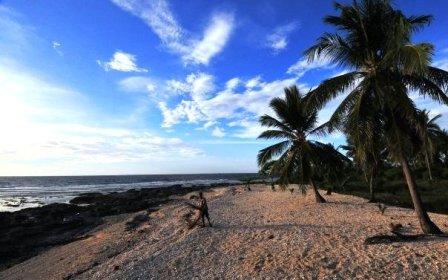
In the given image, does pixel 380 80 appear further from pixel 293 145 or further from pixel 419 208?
pixel 293 145

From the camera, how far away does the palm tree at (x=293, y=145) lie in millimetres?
20906

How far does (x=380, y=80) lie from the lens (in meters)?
12.1

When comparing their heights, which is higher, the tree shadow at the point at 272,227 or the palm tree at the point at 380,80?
the palm tree at the point at 380,80

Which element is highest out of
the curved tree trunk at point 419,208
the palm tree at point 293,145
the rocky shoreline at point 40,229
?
the palm tree at point 293,145

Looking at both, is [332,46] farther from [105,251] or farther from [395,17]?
[105,251]

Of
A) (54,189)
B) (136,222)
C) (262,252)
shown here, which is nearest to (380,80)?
(262,252)

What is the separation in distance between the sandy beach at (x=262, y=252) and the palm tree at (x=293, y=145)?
2987 mm

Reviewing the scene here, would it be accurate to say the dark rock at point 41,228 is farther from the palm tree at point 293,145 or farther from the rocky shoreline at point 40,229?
the palm tree at point 293,145

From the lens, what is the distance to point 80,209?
35.2 meters

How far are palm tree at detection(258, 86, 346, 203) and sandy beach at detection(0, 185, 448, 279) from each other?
9.80ft

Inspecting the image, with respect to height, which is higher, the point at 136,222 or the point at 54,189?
the point at 54,189

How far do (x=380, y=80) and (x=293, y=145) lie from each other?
990cm

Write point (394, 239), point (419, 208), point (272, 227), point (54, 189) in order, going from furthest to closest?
1. point (54, 189)
2. point (272, 227)
3. point (419, 208)
4. point (394, 239)

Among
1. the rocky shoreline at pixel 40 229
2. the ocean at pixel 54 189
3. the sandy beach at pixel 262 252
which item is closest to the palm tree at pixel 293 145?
the sandy beach at pixel 262 252
